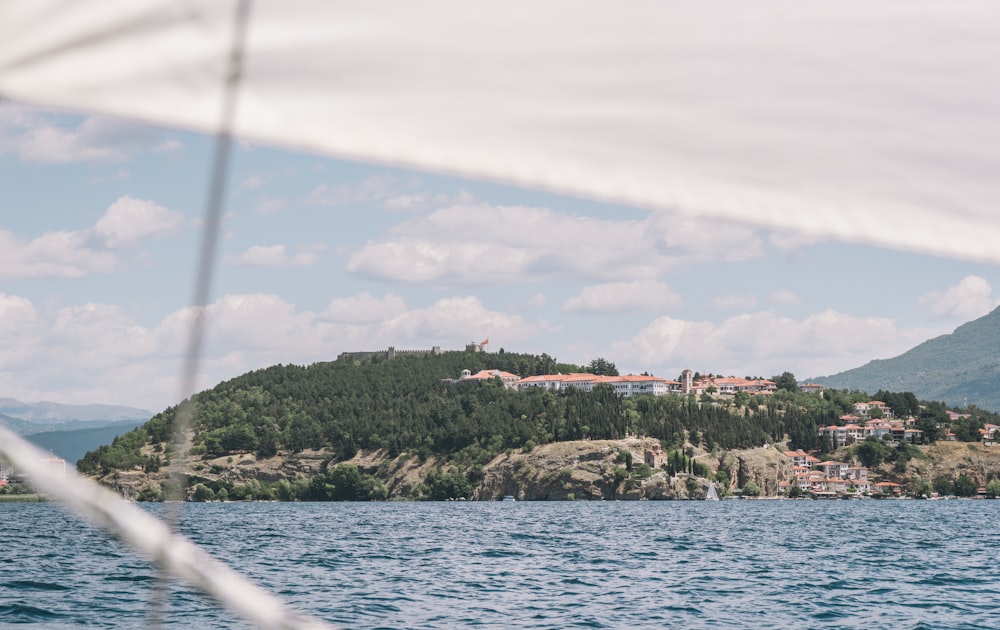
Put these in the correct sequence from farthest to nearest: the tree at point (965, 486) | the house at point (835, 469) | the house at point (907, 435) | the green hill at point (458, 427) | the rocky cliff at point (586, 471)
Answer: the house at point (907, 435) < the house at point (835, 469) < the green hill at point (458, 427) < the tree at point (965, 486) < the rocky cliff at point (586, 471)

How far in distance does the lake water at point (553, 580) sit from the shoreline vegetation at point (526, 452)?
337 ft

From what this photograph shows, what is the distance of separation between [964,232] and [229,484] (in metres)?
175

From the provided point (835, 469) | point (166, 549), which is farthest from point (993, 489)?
point (166, 549)

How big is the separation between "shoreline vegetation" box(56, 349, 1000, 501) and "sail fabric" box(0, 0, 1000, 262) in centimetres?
15433

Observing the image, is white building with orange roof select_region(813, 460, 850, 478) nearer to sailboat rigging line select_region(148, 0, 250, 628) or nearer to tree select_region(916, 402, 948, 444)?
tree select_region(916, 402, 948, 444)

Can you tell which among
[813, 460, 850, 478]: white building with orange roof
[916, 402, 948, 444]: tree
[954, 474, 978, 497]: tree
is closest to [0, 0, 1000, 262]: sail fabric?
[954, 474, 978, 497]: tree

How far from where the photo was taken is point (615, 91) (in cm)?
301

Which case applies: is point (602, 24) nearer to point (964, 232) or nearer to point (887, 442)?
point (964, 232)

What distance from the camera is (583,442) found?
165250 millimetres

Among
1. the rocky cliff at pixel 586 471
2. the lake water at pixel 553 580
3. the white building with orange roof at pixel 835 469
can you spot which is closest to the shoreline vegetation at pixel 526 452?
the rocky cliff at pixel 586 471

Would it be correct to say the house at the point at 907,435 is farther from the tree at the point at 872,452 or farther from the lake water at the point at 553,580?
the lake water at the point at 553,580

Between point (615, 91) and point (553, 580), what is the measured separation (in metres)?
30.1

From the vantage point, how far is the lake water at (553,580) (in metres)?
23.1

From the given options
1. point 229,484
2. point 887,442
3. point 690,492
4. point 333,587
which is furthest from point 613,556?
point 887,442
